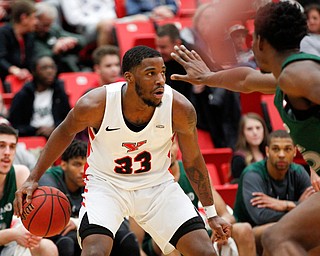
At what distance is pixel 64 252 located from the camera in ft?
23.2

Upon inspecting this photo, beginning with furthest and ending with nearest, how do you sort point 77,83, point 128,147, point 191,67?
1. point 77,83
2. point 191,67
3. point 128,147

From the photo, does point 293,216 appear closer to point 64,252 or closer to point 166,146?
point 166,146

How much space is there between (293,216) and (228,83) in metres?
1.47

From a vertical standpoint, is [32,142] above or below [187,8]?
below

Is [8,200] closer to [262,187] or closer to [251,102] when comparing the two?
[262,187]

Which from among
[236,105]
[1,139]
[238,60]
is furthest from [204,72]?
[236,105]

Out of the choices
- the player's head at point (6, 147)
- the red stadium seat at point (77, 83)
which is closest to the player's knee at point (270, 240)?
the player's head at point (6, 147)

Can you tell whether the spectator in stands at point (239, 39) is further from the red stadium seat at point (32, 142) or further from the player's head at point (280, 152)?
the red stadium seat at point (32, 142)

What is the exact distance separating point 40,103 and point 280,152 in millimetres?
2993

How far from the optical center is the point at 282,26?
15.7 feet

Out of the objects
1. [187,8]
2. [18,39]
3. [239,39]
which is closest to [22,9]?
[18,39]

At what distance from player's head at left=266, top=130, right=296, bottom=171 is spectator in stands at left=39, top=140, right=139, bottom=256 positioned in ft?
5.01

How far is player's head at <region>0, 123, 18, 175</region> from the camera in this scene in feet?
23.3

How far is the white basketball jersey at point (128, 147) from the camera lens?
5.82m
